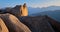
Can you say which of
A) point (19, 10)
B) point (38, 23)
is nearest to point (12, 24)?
point (38, 23)

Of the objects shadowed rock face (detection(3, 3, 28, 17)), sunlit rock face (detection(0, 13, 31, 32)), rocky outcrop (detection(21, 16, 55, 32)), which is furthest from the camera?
shadowed rock face (detection(3, 3, 28, 17))

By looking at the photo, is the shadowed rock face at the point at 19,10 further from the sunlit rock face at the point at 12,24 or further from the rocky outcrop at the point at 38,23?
the sunlit rock face at the point at 12,24

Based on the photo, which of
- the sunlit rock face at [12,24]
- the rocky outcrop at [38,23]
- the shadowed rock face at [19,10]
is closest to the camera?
the sunlit rock face at [12,24]

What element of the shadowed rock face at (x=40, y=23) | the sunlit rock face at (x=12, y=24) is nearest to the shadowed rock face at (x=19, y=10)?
the shadowed rock face at (x=40, y=23)

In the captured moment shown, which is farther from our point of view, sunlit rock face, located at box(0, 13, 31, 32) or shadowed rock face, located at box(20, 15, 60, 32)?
shadowed rock face, located at box(20, 15, 60, 32)

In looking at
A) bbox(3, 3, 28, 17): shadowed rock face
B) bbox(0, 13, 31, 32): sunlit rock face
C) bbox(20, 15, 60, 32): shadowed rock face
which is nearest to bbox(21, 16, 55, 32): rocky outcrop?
bbox(20, 15, 60, 32): shadowed rock face

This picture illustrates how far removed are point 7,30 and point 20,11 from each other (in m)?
3.13

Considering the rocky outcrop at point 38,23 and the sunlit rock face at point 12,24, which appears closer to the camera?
the sunlit rock face at point 12,24

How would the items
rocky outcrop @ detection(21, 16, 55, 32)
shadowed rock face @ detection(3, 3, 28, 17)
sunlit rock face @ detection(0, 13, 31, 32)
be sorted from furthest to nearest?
shadowed rock face @ detection(3, 3, 28, 17), rocky outcrop @ detection(21, 16, 55, 32), sunlit rock face @ detection(0, 13, 31, 32)

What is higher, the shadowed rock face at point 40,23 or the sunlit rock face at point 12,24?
the sunlit rock face at point 12,24

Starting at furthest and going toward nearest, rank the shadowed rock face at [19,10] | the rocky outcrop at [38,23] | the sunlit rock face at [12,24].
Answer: the shadowed rock face at [19,10] < the rocky outcrop at [38,23] < the sunlit rock face at [12,24]

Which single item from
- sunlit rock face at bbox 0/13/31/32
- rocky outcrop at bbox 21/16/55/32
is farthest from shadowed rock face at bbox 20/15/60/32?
sunlit rock face at bbox 0/13/31/32

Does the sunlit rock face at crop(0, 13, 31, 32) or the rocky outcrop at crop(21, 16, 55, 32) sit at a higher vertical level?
the sunlit rock face at crop(0, 13, 31, 32)

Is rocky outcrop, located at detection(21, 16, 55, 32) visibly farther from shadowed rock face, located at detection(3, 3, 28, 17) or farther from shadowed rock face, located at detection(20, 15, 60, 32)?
shadowed rock face, located at detection(3, 3, 28, 17)
